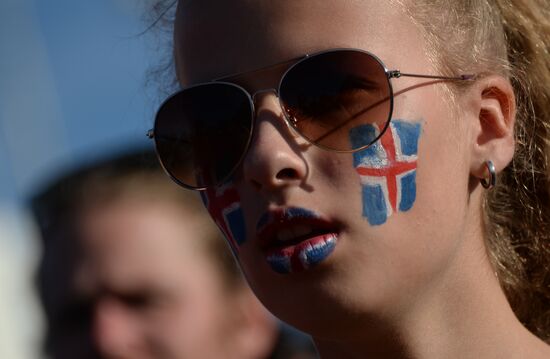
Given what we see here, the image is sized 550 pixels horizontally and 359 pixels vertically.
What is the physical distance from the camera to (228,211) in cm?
269

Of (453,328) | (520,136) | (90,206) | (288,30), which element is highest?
(288,30)

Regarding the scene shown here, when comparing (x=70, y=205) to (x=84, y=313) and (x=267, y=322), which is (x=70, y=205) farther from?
(x=267, y=322)

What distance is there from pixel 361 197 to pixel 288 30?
0.45m

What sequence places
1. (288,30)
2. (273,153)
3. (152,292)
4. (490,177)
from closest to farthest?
(273,153), (288,30), (490,177), (152,292)

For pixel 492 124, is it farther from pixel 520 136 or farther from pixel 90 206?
pixel 90 206

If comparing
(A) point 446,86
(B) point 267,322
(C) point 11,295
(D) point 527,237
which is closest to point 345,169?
(A) point 446,86

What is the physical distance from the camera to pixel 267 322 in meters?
4.55

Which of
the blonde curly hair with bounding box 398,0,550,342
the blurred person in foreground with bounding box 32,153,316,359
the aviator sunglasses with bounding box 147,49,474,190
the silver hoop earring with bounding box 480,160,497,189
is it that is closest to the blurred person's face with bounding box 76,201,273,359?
the blurred person in foreground with bounding box 32,153,316,359

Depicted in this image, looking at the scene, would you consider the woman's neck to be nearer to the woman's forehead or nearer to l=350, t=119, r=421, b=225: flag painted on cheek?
l=350, t=119, r=421, b=225: flag painted on cheek

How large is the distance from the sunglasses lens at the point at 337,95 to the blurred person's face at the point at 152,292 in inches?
75.2

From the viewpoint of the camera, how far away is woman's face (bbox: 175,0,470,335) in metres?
2.50

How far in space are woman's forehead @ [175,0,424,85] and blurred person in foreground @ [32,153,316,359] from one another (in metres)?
1.76

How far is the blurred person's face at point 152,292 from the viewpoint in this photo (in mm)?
4270

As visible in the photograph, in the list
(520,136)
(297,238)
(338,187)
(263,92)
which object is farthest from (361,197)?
(520,136)
